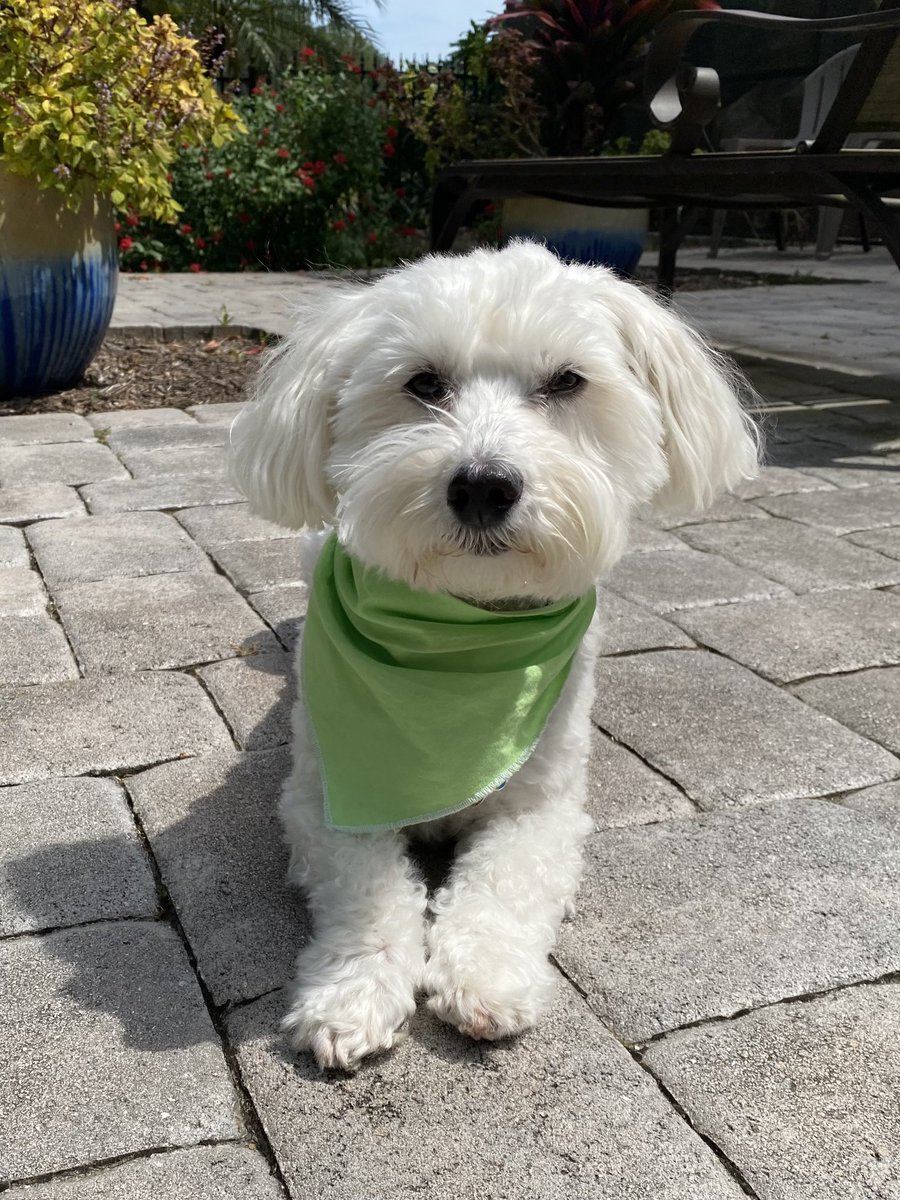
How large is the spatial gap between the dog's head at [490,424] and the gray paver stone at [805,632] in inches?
38.1

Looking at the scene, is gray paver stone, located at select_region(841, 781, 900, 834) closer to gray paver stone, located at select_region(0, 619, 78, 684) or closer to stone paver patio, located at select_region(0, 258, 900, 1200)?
stone paver patio, located at select_region(0, 258, 900, 1200)

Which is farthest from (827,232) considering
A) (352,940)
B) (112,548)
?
(352,940)

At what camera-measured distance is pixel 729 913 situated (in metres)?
2.07

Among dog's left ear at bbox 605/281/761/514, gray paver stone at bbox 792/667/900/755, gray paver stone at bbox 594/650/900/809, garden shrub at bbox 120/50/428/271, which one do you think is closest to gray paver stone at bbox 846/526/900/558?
gray paver stone at bbox 792/667/900/755

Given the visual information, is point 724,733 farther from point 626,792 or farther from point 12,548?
point 12,548

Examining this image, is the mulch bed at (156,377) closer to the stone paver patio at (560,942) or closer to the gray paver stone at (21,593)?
the stone paver patio at (560,942)

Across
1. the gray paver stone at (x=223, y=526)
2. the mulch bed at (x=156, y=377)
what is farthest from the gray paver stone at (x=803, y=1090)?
the mulch bed at (x=156, y=377)

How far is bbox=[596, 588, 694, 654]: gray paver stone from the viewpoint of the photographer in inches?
128

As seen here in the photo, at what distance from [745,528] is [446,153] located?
26.1 feet

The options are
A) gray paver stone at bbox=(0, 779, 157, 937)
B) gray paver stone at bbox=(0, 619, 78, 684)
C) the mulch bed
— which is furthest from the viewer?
the mulch bed

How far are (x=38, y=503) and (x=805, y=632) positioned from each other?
2804 millimetres

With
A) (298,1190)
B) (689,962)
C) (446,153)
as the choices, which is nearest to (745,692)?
(689,962)

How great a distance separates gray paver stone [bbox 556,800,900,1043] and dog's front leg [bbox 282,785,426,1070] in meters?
0.30

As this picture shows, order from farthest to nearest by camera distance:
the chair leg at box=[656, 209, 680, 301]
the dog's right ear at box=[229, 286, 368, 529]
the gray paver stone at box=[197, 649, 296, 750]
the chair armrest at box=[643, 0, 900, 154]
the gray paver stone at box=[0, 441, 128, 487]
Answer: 1. the chair leg at box=[656, 209, 680, 301]
2. the chair armrest at box=[643, 0, 900, 154]
3. the gray paver stone at box=[0, 441, 128, 487]
4. the gray paver stone at box=[197, 649, 296, 750]
5. the dog's right ear at box=[229, 286, 368, 529]
